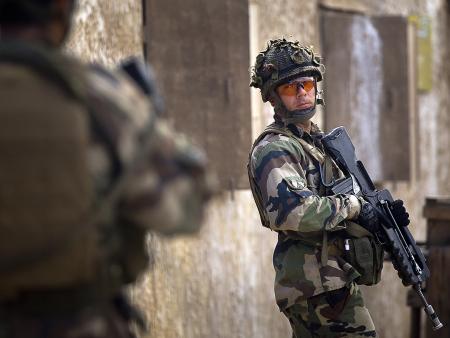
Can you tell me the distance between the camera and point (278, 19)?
7.49m

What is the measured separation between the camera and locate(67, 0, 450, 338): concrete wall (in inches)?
241

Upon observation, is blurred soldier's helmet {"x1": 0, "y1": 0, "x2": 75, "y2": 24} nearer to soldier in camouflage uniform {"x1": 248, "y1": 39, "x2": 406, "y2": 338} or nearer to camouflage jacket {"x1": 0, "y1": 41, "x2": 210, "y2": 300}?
camouflage jacket {"x1": 0, "y1": 41, "x2": 210, "y2": 300}

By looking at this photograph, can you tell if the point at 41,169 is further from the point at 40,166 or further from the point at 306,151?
the point at 306,151

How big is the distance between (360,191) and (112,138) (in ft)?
8.37

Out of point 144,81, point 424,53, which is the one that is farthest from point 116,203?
point 424,53

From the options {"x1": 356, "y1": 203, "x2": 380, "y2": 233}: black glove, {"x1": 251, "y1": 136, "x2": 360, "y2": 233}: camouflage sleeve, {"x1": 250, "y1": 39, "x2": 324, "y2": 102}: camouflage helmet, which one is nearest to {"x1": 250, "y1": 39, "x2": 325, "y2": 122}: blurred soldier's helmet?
{"x1": 250, "y1": 39, "x2": 324, "y2": 102}: camouflage helmet

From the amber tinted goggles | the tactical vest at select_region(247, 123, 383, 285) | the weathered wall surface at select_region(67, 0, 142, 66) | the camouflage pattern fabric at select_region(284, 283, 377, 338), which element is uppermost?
the weathered wall surface at select_region(67, 0, 142, 66)

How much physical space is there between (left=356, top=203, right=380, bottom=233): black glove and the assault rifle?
4cm

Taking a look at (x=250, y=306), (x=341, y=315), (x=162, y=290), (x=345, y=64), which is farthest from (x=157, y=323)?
(x=345, y=64)

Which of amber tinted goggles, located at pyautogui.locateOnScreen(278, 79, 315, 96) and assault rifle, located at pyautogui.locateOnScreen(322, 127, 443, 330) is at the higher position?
amber tinted goggles, located at pyautogui.locateOnScreen(278, 79, 315, 96)

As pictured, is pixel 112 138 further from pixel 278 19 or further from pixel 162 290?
pixel 278 19

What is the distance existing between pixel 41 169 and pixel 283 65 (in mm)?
2682

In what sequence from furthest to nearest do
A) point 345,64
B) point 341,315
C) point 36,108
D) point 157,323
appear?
point 345,64, point 157,323, point 341,315, point 36,108

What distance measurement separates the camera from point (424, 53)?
928cm
